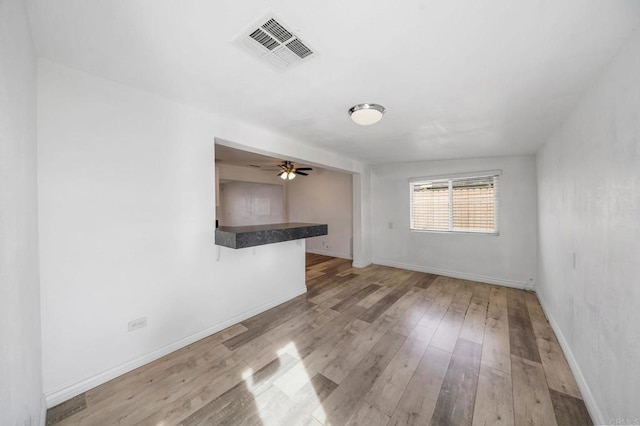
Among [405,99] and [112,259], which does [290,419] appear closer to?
[112,259]

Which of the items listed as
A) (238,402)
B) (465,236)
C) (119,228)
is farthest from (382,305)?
(119,228)

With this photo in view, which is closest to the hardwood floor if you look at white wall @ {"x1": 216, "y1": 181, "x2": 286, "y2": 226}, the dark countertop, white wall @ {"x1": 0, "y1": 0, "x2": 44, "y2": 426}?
white wall @ {"x1": 0, "y1": 0, "x2": 44, "y2": 426}

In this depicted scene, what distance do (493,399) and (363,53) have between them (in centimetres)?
260

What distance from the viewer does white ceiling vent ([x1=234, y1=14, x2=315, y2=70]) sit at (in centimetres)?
121

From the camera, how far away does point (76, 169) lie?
1688mm

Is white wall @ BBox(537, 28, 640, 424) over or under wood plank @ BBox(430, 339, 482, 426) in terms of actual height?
over

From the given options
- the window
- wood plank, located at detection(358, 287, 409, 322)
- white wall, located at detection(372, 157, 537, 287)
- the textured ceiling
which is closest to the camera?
the textured ceiling

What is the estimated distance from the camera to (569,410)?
1611mm

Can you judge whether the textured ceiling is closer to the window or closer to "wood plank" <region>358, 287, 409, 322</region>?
the window

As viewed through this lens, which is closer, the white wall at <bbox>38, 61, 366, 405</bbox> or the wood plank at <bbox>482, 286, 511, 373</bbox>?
the white wall at <bbox>38, 61, 366, 405</bbox>

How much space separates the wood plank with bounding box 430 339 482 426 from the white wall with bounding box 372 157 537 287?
96.1 inches

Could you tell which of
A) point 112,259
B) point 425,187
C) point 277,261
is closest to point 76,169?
point 112,259

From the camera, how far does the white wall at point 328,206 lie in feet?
20.4

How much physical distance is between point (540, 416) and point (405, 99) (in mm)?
2538
